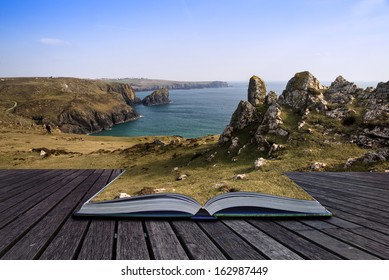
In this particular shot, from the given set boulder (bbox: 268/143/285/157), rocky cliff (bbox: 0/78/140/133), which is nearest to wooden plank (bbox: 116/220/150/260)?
boulder (bbox: 268/143/285/157)

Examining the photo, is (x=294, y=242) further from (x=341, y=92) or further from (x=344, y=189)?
(x=341, y=92)

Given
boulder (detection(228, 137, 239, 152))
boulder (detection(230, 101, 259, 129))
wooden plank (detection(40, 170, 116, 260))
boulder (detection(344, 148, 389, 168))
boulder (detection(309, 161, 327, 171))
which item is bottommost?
boulder (detection(228, 137, 239, 152))

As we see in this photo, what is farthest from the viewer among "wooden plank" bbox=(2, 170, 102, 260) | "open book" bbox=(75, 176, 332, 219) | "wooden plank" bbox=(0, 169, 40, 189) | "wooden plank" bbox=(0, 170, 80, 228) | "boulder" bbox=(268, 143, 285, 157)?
"boulder" bbox=(268, 143, 285, 157)

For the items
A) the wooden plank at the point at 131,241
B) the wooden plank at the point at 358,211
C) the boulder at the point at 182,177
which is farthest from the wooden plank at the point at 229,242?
the boulder at the point at 182,177

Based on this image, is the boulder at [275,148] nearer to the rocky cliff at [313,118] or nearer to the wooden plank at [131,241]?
the rocky cliff at [313,118]

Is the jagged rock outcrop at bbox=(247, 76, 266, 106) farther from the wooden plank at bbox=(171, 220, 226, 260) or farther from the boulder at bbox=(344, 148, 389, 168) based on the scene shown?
the wooden plank at bbox=(171, 220, 226, 260)

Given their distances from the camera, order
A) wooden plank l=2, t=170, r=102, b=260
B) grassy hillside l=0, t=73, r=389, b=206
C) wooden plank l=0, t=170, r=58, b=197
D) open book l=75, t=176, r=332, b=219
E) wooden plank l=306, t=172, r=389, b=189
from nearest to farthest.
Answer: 1. wooden plank l=2, t=170, r=102, b=260
2. open book l=75, t=176, r=332, b=219
3. wooden plank l=0, t=170, r=58, b=197
4. wooden plank l=306, t=172, r=389, b=189
5. grassy hillside l=0, t=73, r=389, b=206

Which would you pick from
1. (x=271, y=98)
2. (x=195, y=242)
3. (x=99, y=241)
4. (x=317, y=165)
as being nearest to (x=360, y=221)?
(x=195, y=242)
